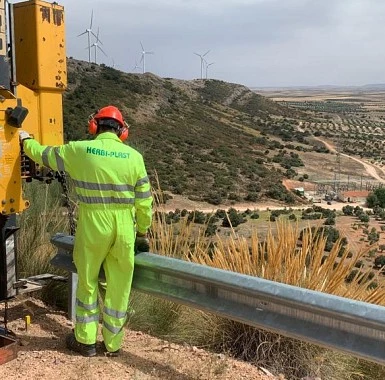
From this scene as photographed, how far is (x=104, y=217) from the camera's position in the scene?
436 cm

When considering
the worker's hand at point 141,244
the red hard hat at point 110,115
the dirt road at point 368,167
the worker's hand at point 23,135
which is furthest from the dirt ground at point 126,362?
the dirt road at point 368,167

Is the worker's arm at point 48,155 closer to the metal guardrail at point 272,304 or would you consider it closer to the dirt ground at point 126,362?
the metal guardrail at point 272,304

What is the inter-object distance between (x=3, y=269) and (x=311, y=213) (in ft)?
139

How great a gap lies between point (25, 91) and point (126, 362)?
2324 mm

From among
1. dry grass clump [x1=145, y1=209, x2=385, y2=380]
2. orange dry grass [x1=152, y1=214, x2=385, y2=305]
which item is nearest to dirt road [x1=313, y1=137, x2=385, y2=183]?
orange dry grass [x1=152, y1=214, x2=385, y2=305]

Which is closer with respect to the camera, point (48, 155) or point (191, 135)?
point (48, 155)

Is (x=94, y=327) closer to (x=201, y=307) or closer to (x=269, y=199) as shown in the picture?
(x=201, y=307)

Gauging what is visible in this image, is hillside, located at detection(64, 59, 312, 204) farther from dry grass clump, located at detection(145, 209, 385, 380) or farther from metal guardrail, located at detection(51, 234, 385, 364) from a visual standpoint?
metal guardrail, located at detection(51, 234, 385, 364)

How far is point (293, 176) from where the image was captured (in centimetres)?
6588

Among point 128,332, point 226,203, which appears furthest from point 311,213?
point 128,332

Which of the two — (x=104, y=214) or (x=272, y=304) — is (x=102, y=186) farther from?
(x=272, y=304)

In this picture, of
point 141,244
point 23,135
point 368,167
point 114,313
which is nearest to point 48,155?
point 23,135

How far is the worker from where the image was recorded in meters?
4.37

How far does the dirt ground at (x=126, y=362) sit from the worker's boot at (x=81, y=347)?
0.05m
